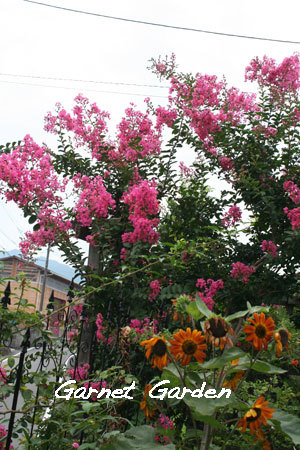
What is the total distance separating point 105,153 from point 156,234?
1.14 m

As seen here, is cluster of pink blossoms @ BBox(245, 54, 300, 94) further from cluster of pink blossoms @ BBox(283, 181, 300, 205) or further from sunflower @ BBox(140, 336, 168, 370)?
sunflower @ BBox(140, 336, 168, 370)

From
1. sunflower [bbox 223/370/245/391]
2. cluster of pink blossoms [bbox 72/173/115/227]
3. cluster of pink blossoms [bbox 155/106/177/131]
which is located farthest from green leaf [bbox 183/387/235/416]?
cluster of pink blossoms [bbox 155/106/177/131]

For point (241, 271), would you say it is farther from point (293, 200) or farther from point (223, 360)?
point (223, 360)

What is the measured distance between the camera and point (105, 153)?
12.2 ft

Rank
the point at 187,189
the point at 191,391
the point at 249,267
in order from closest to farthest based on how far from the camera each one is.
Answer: the point at 191,391 < the point at 249,267 < the point at 187,189

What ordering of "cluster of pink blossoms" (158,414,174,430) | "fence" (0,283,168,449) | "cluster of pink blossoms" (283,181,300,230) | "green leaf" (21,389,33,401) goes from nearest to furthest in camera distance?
1. "cluster of pink blossoms" (158,414,174,430)
2. "green leaf" (21,389,33,401)
3. "fence" (0,283,168,449)
4. "cluster of pink blossoms" (283,181,300,230)

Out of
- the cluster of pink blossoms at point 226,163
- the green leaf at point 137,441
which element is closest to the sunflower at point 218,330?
the green leaf at point 137,441

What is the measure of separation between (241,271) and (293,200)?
612 millimetres

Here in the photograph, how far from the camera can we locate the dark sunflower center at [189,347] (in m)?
1.24

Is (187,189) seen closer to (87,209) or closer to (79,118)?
(87,209)

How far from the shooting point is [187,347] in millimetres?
1240

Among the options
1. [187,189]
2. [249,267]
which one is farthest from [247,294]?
[187,189]

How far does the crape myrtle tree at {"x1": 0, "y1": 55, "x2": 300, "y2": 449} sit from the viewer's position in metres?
2.95

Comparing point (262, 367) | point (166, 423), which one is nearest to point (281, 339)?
point (262, 367)
